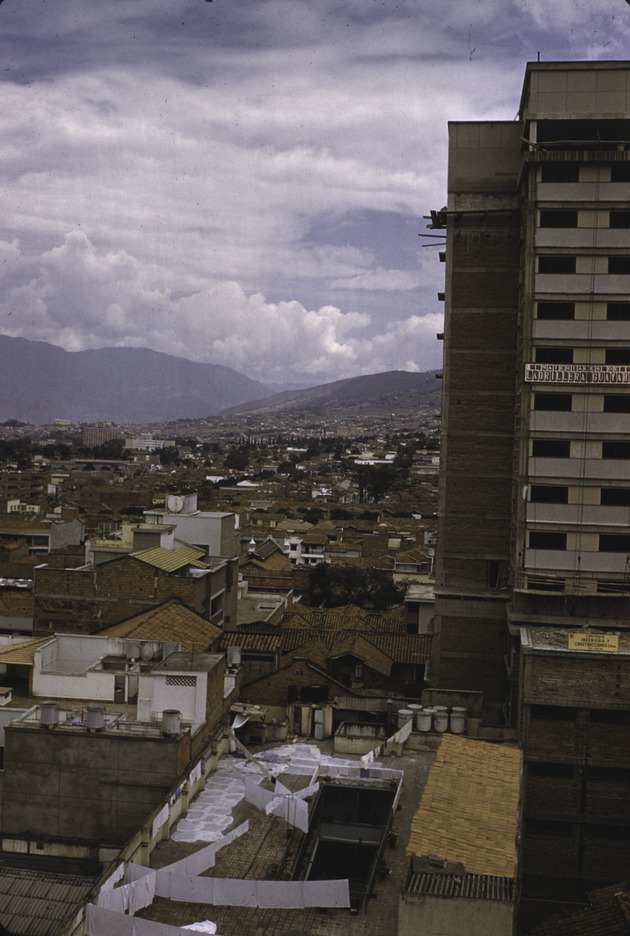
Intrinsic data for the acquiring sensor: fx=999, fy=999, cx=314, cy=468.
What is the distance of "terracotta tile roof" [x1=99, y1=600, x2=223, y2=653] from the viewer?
70.1 ft

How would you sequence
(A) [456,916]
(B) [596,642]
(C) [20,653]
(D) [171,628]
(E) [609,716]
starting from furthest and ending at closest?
(D) [171,628]
(C) [20,653]
(B) [596,642]
(E) [609,716]
(A) [456,916]

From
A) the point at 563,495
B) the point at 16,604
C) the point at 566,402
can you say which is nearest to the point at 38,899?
the point at 563,495

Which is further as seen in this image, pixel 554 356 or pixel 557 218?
pixel 554 356

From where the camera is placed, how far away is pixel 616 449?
68.3 ft

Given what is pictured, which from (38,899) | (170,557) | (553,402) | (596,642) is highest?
(553,402)

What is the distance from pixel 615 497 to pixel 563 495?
106 centimetres

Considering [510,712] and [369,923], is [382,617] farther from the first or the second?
[369,923]

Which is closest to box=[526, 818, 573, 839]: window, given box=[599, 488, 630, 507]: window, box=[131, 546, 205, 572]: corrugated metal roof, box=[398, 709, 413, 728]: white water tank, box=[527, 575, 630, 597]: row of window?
box=[398, 709, 413, 728]: white water tank

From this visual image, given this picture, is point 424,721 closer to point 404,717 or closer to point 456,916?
point 404,717

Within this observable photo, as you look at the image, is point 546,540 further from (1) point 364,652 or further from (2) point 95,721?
(2) point 95,721

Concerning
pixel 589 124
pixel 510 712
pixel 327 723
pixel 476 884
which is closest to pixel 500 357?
pixel 589 124

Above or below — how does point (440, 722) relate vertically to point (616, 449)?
below

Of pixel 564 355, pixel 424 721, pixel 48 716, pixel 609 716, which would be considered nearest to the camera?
pixel 48 716

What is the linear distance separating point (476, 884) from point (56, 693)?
35.7 feet
